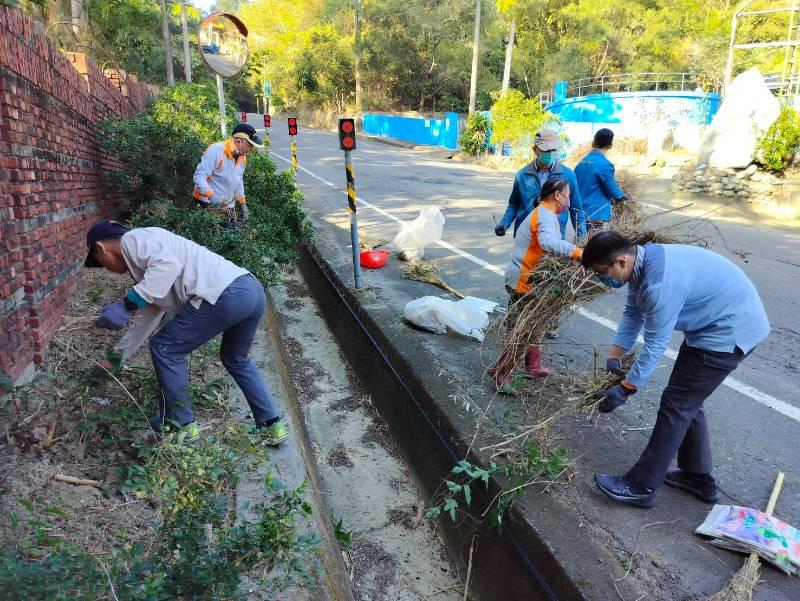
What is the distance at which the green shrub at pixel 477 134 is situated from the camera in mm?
25125

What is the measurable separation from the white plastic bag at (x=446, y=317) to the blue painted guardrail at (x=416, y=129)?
2610cm

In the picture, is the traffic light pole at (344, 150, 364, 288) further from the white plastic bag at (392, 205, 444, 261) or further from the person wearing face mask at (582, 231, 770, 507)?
the person wearing face mask at (582, 231, 770, 507)

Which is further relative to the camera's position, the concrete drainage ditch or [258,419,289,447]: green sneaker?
[258,419,289,447]: green sneaker

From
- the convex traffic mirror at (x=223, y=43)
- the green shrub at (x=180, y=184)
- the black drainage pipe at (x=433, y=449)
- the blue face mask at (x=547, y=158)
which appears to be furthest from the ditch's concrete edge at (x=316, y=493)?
the convex traffic mirror at (x=223, y=43)

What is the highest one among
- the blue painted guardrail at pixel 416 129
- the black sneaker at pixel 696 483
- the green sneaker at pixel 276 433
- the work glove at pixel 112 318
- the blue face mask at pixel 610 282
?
the blue painted guardrail at pixel 416 129

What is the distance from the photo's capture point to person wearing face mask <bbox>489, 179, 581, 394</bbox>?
367 centimetres

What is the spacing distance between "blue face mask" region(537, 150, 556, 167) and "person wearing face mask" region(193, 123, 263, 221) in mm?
2956

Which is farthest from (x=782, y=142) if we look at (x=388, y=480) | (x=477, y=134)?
(x=477, y=134)

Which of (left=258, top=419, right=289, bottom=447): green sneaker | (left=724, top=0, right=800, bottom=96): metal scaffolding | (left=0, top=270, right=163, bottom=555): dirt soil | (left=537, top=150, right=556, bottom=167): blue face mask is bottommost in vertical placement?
(left=258, top=419, right=289, bottom=447): green sneaker

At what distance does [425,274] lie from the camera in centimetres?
676

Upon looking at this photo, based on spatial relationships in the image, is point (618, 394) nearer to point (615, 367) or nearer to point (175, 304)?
point (615, 367)

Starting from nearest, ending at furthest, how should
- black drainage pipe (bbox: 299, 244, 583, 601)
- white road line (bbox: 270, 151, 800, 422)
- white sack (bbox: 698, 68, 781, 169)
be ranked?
black drainage pipe (bbox: 299, 244, 583, 601) → white road line (bbox: 270, 151, 800, 422) → white sack (bbox: 698, 68, 781, 169)

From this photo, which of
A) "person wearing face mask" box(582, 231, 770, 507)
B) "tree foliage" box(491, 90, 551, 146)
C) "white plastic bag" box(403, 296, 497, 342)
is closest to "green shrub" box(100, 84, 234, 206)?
"white plastic bag" box(403, 296, 497, 342)

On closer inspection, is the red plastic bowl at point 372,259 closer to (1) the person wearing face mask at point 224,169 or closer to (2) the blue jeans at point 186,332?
(1) the person wearing face mask at point 224,169
